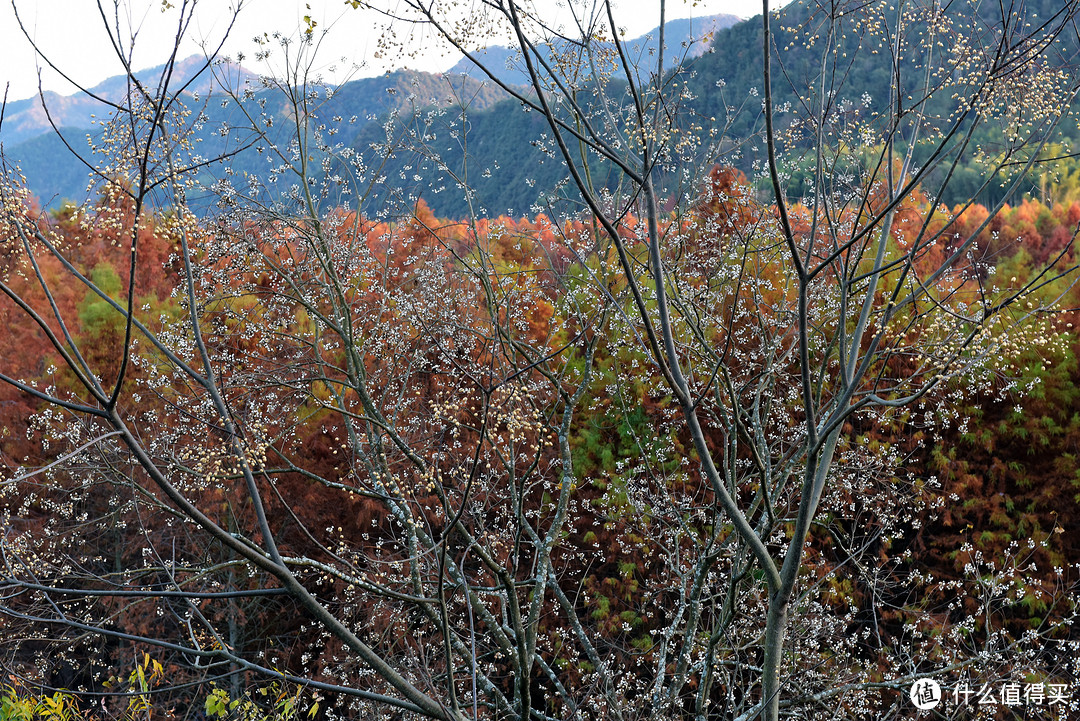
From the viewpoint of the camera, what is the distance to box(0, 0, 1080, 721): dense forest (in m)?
2.97

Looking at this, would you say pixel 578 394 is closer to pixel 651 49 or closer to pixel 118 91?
pixel 651 49

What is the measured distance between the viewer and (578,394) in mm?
5980

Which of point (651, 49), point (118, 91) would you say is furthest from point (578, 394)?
point (118, 91)

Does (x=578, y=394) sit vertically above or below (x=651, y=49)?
below

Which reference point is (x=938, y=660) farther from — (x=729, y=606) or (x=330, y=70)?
(x=330, y=70)

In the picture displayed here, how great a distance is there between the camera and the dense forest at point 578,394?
297 centimetres

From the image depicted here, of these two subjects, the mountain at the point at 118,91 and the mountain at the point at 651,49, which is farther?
the mountain at the point at 651,49

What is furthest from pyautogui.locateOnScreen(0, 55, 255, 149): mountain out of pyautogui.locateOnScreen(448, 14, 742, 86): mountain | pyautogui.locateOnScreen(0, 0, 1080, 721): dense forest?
pyautogui.locateOnScreen(448, 14, 742, 86): mountain

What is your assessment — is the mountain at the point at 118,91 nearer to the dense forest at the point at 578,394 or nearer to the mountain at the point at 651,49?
the dense forest at the point at 578,394

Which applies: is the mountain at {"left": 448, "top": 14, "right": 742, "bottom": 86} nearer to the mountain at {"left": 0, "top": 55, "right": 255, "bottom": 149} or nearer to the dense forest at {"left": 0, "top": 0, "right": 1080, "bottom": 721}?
the dense forest at {"left": 0, "top": 0, "right": 1080, "bottom": 721}

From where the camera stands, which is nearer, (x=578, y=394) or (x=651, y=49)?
(x=651, y=49)

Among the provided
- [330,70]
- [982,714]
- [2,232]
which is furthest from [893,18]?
[982,714]

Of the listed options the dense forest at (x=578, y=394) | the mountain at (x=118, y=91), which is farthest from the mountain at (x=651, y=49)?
the mountain at (x=118, y=91)

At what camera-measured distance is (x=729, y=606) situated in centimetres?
508
